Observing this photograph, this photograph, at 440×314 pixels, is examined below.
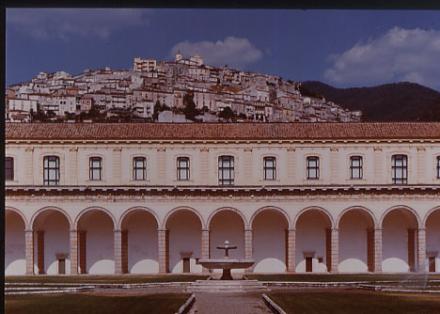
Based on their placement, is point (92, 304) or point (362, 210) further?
point (362, 210)

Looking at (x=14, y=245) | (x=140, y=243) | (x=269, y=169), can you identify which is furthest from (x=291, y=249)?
(x=14, y=245)

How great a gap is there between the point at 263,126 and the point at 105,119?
21.1 feet

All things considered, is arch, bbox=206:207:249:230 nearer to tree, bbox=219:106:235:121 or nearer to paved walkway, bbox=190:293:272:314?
tree, bbox=219:106:235:121

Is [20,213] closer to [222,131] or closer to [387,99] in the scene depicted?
[222,131]

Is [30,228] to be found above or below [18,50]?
below

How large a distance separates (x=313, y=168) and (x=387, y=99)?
4653mm

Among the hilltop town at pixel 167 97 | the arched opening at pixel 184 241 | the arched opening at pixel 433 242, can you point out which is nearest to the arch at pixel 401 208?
the arched opening at pixel 433 242

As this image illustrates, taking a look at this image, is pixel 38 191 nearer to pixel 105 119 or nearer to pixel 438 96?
pixel 105 119

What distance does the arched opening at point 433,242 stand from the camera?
36.6 meters

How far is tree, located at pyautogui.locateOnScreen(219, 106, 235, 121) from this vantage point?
4006cm

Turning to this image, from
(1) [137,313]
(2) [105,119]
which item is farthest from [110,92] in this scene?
(1) [137,313]

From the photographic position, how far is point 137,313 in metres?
20.0

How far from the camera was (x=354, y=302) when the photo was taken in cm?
2205

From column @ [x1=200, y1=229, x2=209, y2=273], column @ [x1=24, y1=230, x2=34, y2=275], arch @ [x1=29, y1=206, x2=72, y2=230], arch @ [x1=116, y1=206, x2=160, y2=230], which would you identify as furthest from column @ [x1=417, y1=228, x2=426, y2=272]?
column @ [x1=24, y1=230, x2=34, y2=275]
